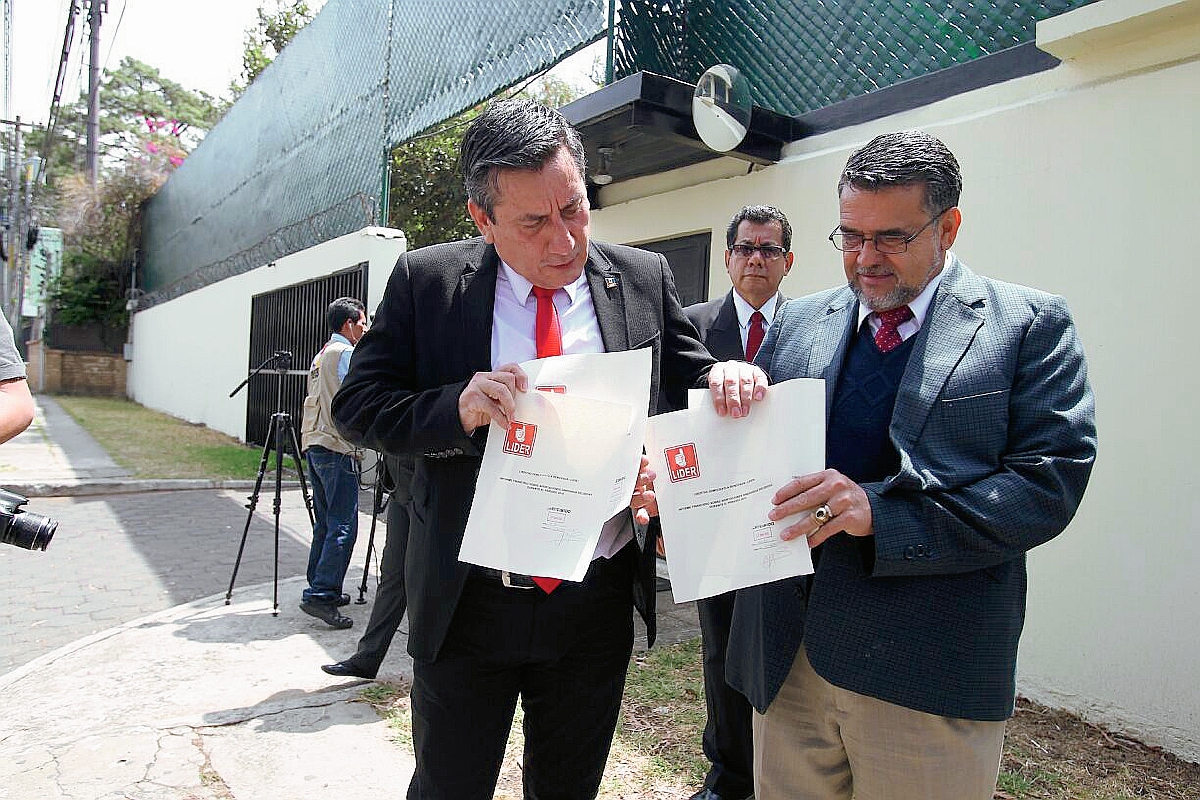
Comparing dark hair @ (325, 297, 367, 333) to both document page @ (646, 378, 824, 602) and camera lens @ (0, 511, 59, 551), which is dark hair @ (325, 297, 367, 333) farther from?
document page @ (646, 378, 824, 602)

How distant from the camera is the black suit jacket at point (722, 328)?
3551mm

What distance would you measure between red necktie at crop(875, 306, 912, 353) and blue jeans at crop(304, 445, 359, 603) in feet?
14.4

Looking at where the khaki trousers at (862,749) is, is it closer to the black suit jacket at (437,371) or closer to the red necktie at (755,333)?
the black suit jacket at (437,371)

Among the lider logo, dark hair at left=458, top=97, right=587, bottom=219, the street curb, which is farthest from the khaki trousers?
the street curb

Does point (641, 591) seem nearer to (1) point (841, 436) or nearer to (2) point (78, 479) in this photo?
(1) point (841, 436)

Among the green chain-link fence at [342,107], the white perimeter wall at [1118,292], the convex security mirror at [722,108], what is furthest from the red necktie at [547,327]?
the green chain-link fence at [342,107]

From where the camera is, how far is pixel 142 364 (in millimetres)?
25234

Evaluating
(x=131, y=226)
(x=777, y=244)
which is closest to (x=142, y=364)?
(x=131, y=226)

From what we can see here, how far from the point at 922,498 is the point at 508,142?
1030mm

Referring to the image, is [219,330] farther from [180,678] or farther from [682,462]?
[682,462]

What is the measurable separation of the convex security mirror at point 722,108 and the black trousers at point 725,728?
2.87 metres

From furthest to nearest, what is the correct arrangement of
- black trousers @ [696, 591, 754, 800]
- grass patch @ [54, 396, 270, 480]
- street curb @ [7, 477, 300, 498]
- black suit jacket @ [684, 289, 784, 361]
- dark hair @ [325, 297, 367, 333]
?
grass patch @ [54, 396, 270, 480], street curb @ [7, 477, 300, 498], dark hair @ [325, 297, 367, 333], black suit jacket @ [684, 289, 784, 361], black trousers @ [696, 591, 754, 800]

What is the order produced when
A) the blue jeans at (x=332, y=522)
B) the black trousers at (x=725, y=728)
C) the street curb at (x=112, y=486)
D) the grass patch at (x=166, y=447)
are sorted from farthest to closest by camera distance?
the grass patch at (x=166, y=447) → the street curb at (x=112, y=486) → the blue jeans at (x=332, y=522) → the black trousers at (x=725, y=728)

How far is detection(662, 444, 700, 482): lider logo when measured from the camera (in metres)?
1.70
